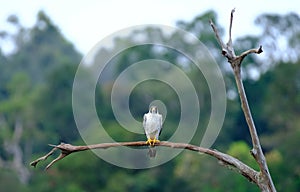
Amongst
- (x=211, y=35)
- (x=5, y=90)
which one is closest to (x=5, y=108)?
(x=5, y=90)

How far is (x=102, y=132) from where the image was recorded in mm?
58750

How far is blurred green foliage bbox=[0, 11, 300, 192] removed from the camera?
177ft

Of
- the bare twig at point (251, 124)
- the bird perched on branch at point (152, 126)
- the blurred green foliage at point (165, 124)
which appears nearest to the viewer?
the bare twig at point (251, 124)

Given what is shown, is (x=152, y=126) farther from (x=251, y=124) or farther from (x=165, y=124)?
(x=165, y=124)

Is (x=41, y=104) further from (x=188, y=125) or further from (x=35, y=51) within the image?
(x=188, y=125)

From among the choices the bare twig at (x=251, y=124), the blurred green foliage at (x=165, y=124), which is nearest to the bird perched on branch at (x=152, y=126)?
the bare twig at (x=251, y=124)

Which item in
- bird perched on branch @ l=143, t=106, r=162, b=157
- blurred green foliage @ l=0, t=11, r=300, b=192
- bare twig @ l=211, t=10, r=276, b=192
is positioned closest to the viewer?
bare twig @ l=211, t=10, r=276, b=192

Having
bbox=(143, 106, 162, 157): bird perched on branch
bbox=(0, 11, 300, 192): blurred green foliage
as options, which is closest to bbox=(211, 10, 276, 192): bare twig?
bbox=(143, 106, 162, 157): bird perched on branch

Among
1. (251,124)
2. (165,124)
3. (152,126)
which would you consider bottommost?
(251,124)

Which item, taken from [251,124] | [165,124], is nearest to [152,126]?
[251,124]

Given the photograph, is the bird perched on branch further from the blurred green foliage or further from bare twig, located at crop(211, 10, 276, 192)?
the blurred green foliage

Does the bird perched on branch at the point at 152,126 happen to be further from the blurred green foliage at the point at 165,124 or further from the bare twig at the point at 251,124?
the blurred green foliage at the point at 165,124

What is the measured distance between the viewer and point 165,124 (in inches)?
2477

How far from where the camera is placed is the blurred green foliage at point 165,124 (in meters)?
54.0
